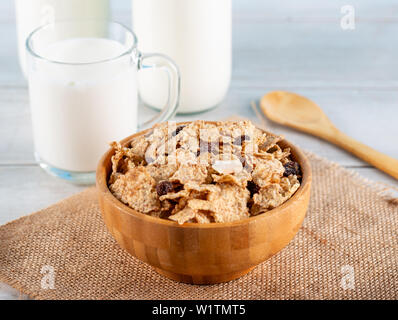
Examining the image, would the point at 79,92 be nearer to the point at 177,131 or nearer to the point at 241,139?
the point at 177,131

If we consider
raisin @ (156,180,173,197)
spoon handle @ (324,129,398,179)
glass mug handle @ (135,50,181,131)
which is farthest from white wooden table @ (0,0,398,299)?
raisin @ (156,180,173,197)

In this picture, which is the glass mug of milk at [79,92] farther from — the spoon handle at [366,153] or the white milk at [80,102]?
the spoon handle at [366,153]

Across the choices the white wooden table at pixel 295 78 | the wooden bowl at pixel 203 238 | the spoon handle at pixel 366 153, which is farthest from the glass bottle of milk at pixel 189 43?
the wooden bowl at pixel 203 238

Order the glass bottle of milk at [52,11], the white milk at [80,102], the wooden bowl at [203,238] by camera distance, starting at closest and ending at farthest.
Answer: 1. the wooden bowl at [203,238]
2. the white milk at [80,102]
3. the glass bottle of milk at [52,11]

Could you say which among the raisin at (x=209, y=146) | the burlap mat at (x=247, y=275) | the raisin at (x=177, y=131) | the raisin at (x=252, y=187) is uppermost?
the raisin at (x=177, y=131)

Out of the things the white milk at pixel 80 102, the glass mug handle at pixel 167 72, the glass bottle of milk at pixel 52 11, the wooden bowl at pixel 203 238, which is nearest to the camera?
the wooden bowl at pixel 203 238

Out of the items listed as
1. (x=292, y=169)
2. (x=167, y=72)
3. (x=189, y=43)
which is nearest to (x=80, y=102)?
(x=167, y=72)

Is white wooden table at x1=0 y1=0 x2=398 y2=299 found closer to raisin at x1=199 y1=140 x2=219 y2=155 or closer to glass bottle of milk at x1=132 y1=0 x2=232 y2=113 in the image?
glass bottle of milk at x1=132 y1=0 x2=232 y2=113
